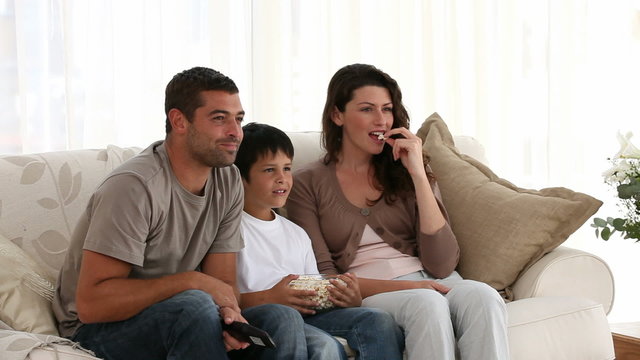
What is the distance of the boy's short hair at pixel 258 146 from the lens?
254 centimetres

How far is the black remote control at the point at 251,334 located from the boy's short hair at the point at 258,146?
689mm

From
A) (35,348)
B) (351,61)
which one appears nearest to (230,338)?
(35,348)

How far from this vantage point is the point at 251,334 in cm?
192

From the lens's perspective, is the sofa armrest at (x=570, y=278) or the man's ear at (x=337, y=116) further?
the man's ear at (x=337, y=116)

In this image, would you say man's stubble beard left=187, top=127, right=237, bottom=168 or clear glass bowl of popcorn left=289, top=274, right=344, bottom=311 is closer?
man's stubble beard left=187, top=127, right=237, bottom=168

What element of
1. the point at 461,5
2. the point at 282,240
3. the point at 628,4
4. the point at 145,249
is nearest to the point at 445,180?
the point at 282,240

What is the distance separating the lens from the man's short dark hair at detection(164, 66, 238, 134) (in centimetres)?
220

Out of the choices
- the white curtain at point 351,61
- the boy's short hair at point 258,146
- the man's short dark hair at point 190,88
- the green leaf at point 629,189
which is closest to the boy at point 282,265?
the boy's short hair at point 258,146

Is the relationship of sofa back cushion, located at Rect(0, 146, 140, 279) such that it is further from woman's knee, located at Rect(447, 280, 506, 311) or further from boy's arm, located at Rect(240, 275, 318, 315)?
woman's knee, located at Rect(447, 280, 506, 311)

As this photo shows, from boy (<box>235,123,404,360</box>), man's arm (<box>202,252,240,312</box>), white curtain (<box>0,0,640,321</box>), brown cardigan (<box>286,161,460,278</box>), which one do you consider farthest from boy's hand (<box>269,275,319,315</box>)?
Result: white curtain (<box>0,0,640,321</box>)

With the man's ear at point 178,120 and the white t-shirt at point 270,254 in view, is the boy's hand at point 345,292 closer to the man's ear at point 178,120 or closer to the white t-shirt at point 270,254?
the white t-shirt at point 270,254

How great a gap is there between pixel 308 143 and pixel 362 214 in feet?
1.33

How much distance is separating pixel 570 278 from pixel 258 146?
1.02m

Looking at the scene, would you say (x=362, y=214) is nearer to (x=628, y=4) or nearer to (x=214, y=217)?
(x=214, y=217)
